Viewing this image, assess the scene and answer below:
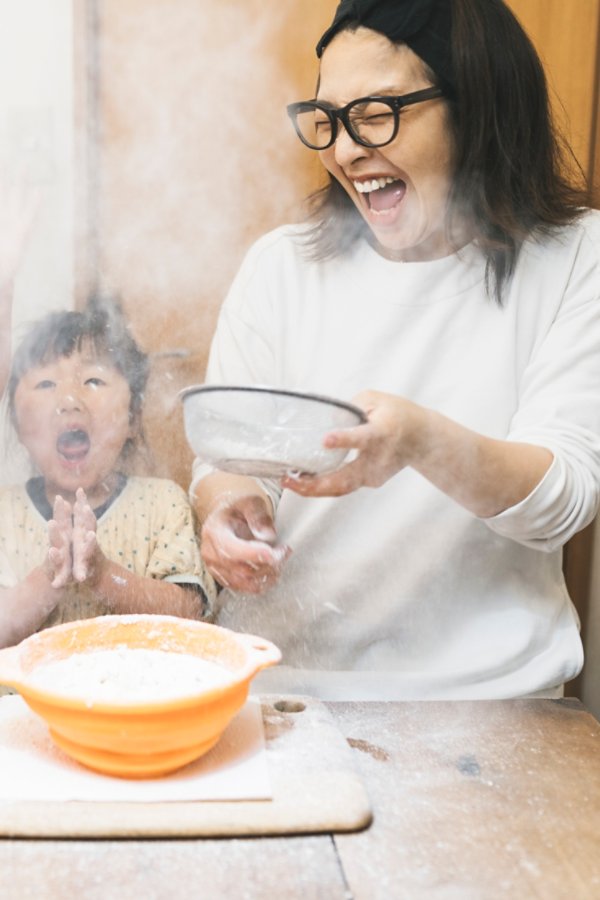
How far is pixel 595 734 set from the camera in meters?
1.08

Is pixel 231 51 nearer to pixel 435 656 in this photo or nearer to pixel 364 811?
pixel 435 656

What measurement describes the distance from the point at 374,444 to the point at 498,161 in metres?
0.46

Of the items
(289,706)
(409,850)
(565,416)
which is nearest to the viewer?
(409,850)

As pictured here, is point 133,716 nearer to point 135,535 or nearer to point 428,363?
point 135,535

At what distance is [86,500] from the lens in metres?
1.27

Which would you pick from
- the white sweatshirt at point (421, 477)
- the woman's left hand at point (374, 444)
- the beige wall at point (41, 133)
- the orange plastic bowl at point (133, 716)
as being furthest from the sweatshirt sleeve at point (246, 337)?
the orange plastic bowl at point (133, 716)

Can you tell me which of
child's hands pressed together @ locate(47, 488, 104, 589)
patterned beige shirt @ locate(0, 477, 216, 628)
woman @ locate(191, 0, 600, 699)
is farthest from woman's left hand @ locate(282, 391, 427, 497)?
child's hands pressed together @ locate(47, 488, 104, 589)

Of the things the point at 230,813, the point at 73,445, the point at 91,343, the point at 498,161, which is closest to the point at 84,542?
the point at 73,445

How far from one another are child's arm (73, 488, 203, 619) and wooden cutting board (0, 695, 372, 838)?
Result: 40cm

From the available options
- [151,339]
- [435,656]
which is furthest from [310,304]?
[435,656]

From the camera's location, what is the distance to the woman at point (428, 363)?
1173mm

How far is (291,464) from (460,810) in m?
0.42

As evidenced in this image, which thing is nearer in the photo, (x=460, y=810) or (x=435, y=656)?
(x=460, y=810)

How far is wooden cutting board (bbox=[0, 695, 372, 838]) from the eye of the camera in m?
0.82
